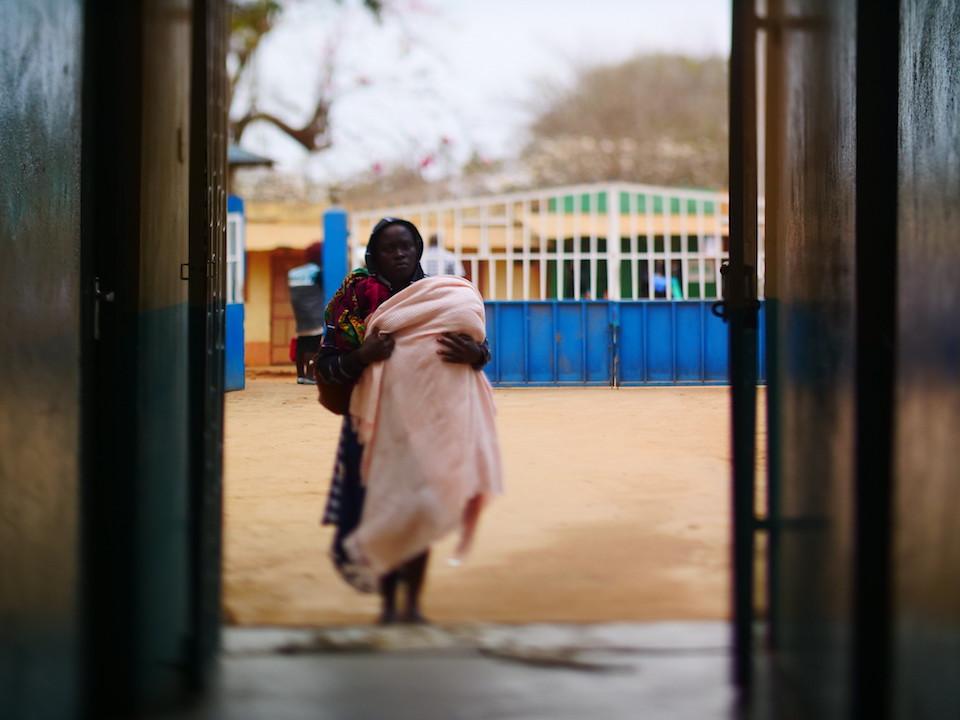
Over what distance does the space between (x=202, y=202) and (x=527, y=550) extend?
302cm

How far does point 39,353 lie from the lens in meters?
3.11

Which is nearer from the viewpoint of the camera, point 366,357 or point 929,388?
point 929,388

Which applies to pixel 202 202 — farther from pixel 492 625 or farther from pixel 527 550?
pixel 527 550

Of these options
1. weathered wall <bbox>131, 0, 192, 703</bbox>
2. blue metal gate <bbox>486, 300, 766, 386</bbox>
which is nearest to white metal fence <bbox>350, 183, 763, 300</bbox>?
blue metal gate <bbox>486, 300, 766, 386</bbox>

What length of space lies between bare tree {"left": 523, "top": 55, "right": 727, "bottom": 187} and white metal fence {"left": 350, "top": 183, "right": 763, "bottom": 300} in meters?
13.5

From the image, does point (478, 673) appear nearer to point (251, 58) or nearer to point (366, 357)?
point (366, 357)

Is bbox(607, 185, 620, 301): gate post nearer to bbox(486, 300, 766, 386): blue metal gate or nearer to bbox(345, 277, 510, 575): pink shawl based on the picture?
bbox(486, 300, 766, 386): blue metal gate

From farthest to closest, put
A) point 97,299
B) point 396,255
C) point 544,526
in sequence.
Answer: point 544,526, point 396,255, point 97,299

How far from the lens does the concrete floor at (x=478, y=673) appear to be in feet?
11.8

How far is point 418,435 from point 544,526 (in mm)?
2360

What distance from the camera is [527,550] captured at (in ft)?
20.6

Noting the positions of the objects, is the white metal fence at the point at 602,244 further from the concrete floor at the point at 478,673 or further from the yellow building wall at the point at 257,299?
the concrete floor at the point at 478,673

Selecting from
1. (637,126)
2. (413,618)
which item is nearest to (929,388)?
(413,618)

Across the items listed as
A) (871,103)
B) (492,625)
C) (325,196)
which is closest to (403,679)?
(492,625)
